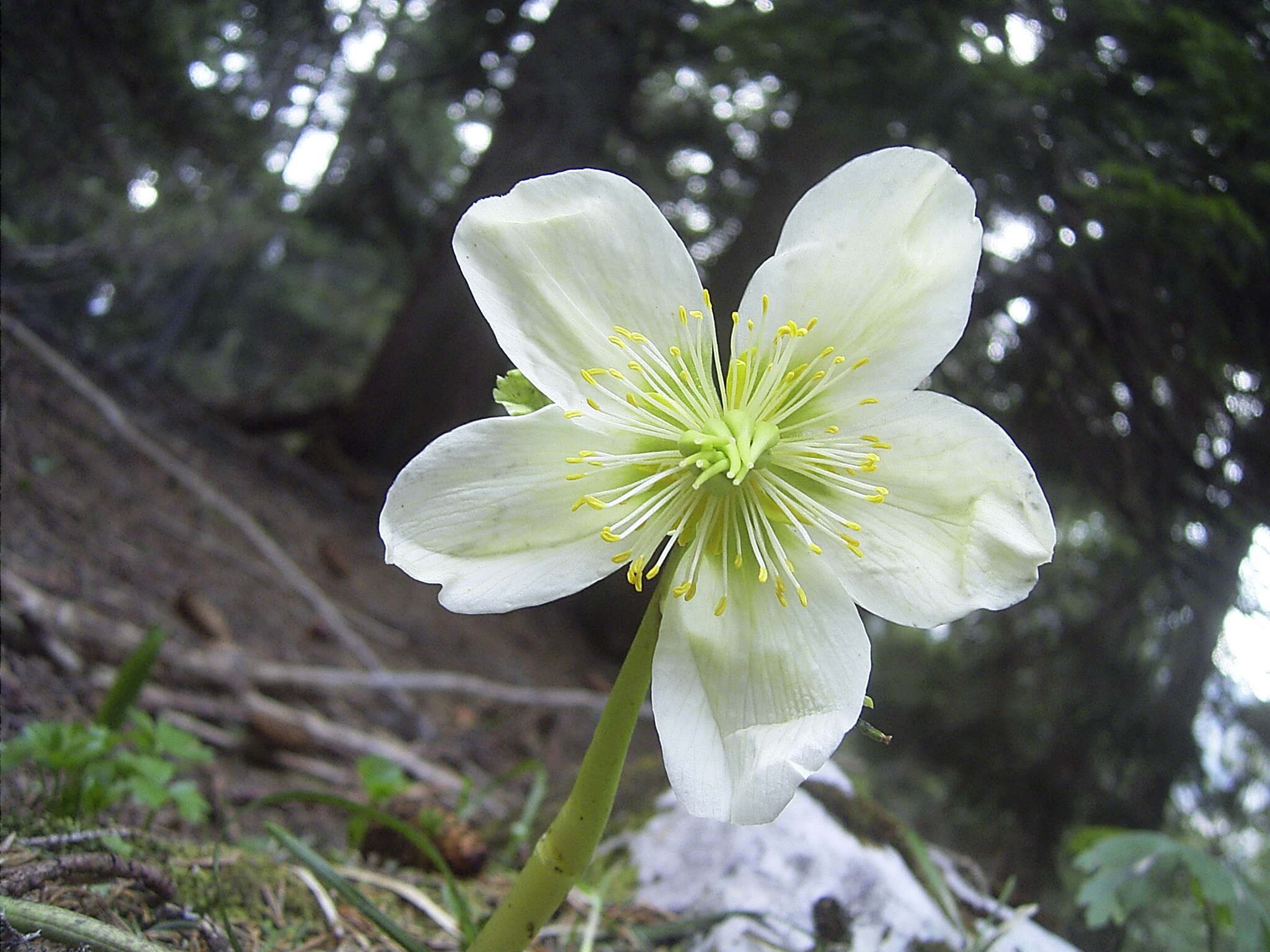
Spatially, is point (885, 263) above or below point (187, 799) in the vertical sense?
above

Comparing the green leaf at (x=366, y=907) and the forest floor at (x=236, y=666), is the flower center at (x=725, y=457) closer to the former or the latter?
the green leaf at (x=366, y=907)

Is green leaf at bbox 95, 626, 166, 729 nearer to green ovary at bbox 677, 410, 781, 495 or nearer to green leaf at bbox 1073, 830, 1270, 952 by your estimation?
green ovary at bbox 677, 410, 781, 495

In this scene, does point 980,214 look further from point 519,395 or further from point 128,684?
point 128,684

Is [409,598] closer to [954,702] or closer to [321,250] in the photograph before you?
[954,702]

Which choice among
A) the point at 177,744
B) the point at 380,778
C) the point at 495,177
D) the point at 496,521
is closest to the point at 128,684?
the point at 177,744

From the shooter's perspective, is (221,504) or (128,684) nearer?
(128,684)

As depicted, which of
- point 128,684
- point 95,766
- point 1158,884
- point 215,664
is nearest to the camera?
point 95,766
